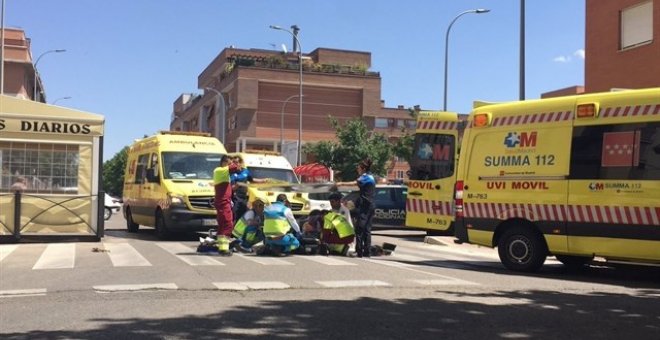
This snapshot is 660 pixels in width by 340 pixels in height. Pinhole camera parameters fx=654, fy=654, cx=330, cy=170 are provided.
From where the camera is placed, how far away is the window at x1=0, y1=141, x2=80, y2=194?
14.0 meters

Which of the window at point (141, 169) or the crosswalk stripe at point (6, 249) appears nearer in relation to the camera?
the crosswalk stripe at point (6, 249)

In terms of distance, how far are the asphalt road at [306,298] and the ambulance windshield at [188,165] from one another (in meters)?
4.33

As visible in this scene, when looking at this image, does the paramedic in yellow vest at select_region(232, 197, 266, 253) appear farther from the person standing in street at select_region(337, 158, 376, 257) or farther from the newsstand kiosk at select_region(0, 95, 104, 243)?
the newsstand kiosk at select_region(0, 95, 104, 243)

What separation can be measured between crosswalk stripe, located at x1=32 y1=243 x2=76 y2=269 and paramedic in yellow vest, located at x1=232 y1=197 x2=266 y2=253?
9.55 ft

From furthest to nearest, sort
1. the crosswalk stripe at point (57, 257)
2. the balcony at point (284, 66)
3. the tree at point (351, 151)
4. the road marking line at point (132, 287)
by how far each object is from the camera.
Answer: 1. the balcony at point (284, 66)
2. the tree at point (351, 151)
3. the crosswalk stripe at point (57, 257)
4. the road marking line at point (132, 287)

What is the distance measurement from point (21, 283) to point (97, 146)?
6554mm

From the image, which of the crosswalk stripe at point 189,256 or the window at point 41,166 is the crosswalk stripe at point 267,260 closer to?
the crosswalk stripe at point 189,256

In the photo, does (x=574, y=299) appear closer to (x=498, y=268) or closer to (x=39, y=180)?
(x=498, y=268)

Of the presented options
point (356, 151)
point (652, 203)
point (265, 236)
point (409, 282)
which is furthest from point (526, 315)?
point (356, 151)

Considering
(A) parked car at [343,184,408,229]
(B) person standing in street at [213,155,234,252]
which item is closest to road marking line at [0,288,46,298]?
(B) person standing in street at [213,155,234,252]

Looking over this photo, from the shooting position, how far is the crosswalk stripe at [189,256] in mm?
10215

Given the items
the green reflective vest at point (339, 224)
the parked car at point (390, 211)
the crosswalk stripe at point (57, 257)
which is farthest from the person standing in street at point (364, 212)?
the parked car at point (390, 211)

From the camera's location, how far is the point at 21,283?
8.34 meters

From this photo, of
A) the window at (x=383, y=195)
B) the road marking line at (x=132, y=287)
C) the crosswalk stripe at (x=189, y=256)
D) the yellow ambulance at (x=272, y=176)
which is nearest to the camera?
the road marking line at (x=132, y=287)
